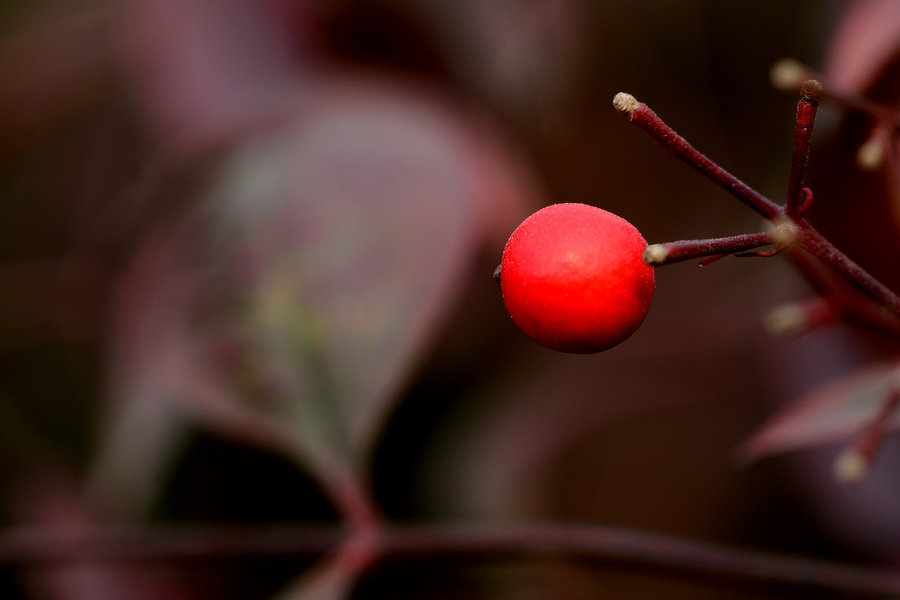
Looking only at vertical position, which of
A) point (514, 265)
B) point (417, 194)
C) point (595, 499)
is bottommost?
point (514, 265)

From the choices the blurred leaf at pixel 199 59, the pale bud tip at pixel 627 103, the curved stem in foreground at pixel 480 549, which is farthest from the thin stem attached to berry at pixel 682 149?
the blurred leaf at pixel 199 59

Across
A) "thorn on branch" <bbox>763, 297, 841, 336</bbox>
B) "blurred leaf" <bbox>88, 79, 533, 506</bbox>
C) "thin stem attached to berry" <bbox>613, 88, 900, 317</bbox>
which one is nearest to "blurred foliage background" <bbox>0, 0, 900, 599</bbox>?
"blurred leaf" <bbox>88, 79, 533, 506</bbox>

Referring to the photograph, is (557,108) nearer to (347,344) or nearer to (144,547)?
(347,344)

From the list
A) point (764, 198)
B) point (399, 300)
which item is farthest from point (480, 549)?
point (764, 198)

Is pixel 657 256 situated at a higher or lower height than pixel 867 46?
lower

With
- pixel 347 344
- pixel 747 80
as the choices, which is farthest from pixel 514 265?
pixel 747 80

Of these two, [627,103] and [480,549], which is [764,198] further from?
[480,549]
